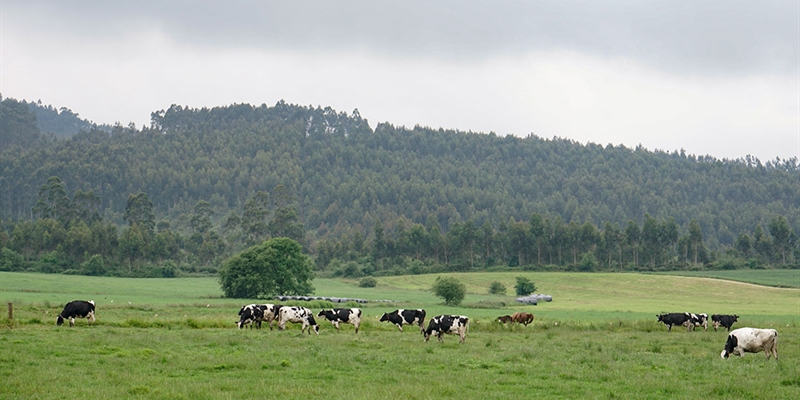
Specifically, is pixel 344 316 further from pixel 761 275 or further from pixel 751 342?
pixel 761 275

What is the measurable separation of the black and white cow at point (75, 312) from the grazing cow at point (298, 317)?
29.5ft

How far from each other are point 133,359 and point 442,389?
10.0 meters

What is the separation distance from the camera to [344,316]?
40219mm

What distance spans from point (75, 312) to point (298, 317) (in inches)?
411

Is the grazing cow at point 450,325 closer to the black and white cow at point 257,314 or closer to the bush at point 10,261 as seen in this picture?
the black and white cow at point 257,314

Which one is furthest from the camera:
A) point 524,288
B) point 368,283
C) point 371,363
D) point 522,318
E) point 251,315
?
point 368,283

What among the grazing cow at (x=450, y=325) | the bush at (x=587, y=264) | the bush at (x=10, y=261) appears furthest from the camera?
the bush at (x=587, y=264)

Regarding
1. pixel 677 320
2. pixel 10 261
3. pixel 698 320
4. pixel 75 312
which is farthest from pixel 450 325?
pixel 10 261

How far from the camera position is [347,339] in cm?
3269

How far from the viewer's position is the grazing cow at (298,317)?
124 feet

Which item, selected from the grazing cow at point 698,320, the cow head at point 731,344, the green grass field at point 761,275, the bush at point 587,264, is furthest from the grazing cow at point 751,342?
the bush at point 587,264

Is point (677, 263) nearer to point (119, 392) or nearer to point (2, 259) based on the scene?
point (2, 259)

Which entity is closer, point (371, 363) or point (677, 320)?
point (371, 363)

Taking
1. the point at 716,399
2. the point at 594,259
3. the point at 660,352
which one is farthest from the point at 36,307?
the point at 594,259
